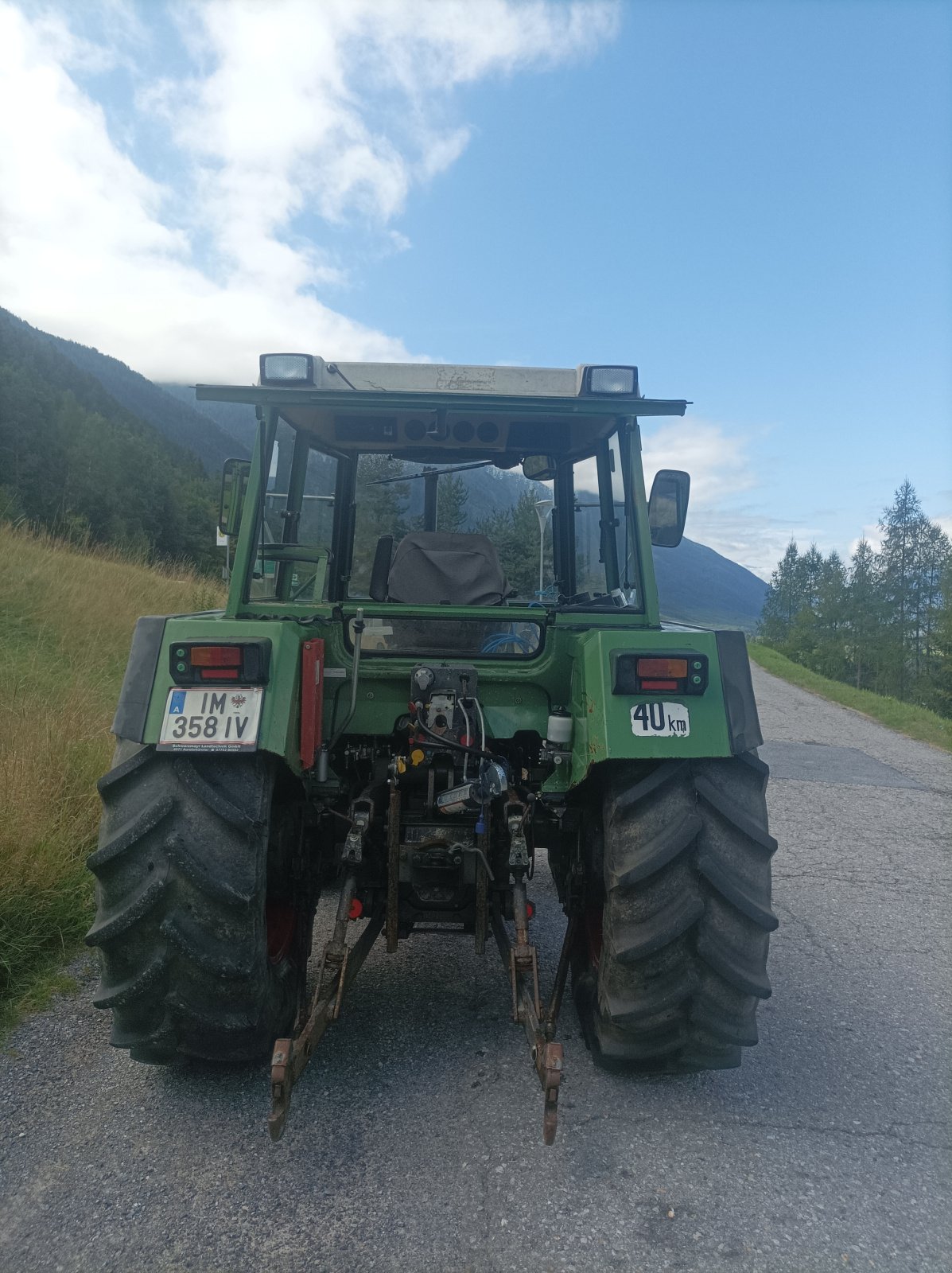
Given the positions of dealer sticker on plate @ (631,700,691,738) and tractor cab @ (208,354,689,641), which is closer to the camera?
dealer sticker on plate @ (631,700,691,738)

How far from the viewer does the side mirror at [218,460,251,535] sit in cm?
343

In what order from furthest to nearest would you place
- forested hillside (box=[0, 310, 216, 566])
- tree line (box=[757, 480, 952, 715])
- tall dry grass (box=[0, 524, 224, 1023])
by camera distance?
tree line (box=[757, 480, 952, 715]) → forested hillside (box=[0, 310, 216, 566]) → tall dry grass (box=[0, 524, 224, 1023])

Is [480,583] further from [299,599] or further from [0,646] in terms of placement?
[0,646]

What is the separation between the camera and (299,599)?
12.5 feet

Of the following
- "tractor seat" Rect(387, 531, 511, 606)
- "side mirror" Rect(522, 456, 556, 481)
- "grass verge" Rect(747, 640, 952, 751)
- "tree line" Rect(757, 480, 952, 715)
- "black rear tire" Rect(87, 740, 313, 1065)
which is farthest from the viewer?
"tree line" Rect(757, 480, 952, 715)

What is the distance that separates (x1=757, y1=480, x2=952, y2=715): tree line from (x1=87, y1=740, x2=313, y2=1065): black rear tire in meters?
48.8

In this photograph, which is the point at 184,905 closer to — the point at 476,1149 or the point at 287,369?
the point at 476,1149

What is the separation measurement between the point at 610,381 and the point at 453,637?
108 cm

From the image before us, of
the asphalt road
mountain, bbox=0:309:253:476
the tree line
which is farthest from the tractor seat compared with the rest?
mountain, bbox=0:309:253:476

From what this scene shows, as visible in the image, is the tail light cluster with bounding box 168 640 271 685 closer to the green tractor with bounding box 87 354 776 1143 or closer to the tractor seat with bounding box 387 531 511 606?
the green tractor with bounding box 87 354 776 1143

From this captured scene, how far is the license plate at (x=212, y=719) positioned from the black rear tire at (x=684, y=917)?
111 centimetres

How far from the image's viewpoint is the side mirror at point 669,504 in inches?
134

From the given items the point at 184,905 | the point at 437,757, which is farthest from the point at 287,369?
the point at 184,905

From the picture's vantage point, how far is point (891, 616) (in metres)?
54.6
